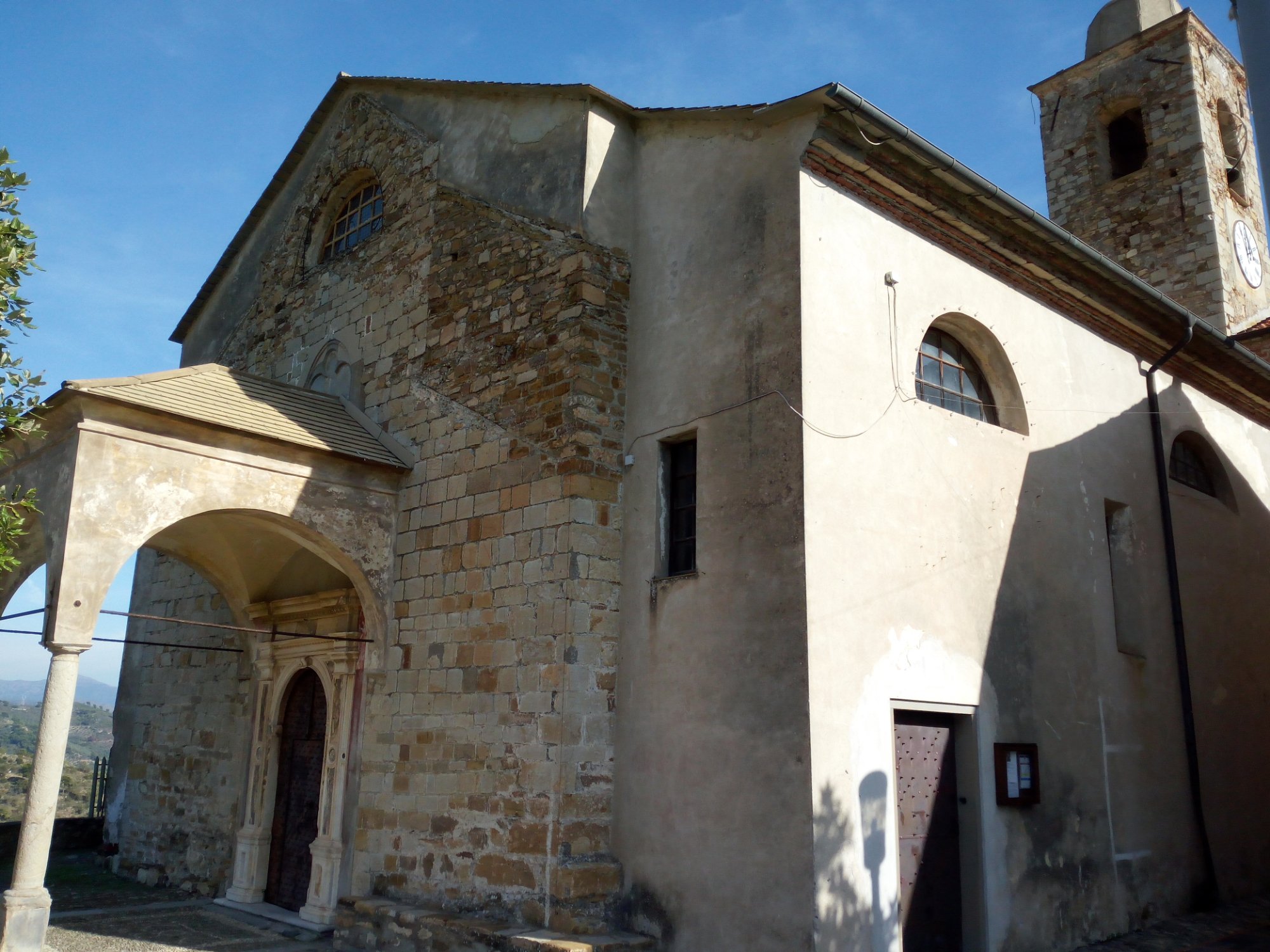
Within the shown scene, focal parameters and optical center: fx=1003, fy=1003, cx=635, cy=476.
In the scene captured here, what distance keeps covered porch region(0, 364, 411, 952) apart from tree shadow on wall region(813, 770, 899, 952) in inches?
160

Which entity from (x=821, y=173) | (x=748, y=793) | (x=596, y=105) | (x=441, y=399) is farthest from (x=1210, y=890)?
(x=596, y=105)

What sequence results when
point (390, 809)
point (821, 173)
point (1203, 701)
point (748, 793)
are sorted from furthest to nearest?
point (1203, 701) < point (390, 809) < point (821, 173) < point (748, 793)

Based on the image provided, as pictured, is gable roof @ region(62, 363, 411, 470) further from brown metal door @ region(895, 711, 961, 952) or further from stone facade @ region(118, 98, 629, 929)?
brown metal door @ region(895, 711, 961, 952)

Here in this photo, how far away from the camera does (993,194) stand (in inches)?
293

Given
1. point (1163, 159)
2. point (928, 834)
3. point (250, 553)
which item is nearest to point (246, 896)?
point (250, 553)

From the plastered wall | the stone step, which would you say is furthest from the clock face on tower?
the stone step

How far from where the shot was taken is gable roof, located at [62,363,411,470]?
6906mm

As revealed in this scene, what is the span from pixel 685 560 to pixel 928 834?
2388mm

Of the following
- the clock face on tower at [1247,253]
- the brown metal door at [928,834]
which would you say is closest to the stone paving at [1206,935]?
the brown metal door at [928,834]

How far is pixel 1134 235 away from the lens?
50.3 ft

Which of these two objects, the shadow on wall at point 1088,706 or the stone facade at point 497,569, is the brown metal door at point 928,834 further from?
the stone facade at point 497,569

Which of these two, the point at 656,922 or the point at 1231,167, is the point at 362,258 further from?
the point at 1231,167

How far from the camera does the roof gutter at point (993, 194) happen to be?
654cm

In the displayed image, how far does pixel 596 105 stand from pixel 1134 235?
10.9m
